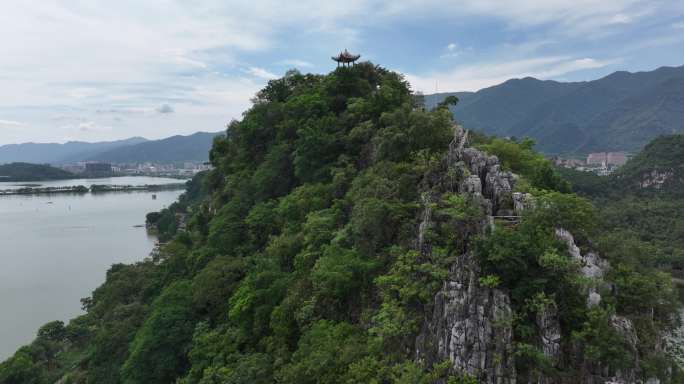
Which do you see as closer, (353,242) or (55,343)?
(353,242)

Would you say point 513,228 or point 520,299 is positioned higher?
point 513,228

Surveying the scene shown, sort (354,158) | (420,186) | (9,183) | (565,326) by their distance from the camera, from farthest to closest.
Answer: (9,183)
(354,158)
(420,186)
(565,326)

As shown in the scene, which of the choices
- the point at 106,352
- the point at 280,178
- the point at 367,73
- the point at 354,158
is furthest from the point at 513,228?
the point at 106,352

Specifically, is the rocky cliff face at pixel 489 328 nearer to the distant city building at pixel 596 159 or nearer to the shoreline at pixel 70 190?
the shoreline at pixel 70 190

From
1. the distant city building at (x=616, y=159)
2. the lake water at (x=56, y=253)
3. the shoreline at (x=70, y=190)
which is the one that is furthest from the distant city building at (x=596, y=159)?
the shoreline at (x=70, y=190)

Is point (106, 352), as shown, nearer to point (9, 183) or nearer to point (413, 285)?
point (413, 285)

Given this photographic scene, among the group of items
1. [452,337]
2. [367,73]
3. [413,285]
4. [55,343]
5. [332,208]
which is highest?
[367,73]

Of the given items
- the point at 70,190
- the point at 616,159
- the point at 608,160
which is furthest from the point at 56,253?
the point at 616,159

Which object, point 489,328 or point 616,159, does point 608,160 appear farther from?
point 489,328
